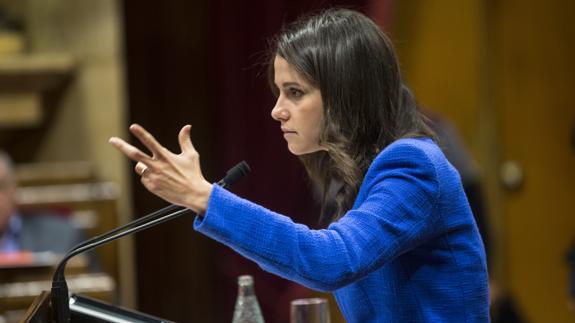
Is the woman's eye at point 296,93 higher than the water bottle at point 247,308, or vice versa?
the woman's eye at point 296,93

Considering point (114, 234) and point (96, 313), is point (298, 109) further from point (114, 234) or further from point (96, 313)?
point (96, 313)

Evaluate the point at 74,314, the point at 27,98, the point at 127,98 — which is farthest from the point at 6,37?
the point at 74,314

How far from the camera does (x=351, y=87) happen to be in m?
1.60

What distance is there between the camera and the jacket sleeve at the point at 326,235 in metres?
1.44

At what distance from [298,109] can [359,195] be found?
0.16 m

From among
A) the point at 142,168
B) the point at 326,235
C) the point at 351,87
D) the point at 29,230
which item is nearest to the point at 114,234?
the point at 142,168

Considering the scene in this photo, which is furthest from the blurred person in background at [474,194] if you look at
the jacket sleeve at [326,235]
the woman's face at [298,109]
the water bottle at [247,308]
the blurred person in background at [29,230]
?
the jacket sleeve at [326,235]

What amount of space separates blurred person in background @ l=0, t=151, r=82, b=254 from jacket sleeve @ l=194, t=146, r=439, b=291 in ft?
8.58

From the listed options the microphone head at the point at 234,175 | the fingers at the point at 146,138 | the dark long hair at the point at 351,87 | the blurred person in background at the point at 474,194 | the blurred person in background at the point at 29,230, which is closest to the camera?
the fingers at the point at 146,138

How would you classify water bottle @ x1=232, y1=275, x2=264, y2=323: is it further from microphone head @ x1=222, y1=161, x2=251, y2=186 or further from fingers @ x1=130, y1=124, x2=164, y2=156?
fingers @ x1=130, y1=124, x2=164, y2=156

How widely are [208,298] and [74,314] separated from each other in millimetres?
3583

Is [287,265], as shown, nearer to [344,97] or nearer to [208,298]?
[344,97]

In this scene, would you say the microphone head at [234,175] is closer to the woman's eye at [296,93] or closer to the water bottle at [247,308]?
the woman's eye at [296,93]

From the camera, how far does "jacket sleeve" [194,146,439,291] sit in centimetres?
144
